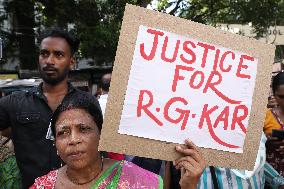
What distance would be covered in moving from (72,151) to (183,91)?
515 mm

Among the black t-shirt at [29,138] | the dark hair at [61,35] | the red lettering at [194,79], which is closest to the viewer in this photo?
the red lettering at [194,79]

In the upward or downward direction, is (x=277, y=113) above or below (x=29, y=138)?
above

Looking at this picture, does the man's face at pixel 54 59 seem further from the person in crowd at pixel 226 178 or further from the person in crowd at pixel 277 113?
the person in crowd at pixel 277 113

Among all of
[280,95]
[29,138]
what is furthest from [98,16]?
[29,138]

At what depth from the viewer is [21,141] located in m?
2.73

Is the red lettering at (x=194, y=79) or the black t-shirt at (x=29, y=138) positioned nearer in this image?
the red lettering at (x=194, y=79)

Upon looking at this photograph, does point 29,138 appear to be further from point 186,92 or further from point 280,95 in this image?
point 280,95

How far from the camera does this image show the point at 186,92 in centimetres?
192

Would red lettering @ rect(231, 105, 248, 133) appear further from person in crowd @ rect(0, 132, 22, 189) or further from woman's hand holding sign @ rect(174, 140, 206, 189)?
person in crowd @ rect(0, 132, 22, 189)

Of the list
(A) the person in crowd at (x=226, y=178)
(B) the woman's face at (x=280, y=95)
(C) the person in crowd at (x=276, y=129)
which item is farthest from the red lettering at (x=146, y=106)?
(B) the woman's face at (x=280, y=95)

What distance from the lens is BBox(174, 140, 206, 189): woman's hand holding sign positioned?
182 centimetres

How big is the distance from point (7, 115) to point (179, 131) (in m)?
1.28

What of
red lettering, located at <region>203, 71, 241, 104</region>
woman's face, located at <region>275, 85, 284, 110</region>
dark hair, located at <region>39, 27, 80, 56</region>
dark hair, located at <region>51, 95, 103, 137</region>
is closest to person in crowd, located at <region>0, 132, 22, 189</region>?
dark hair, located at <region>39, 27, 80, 56</region>

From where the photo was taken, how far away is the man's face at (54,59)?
2932 mm
